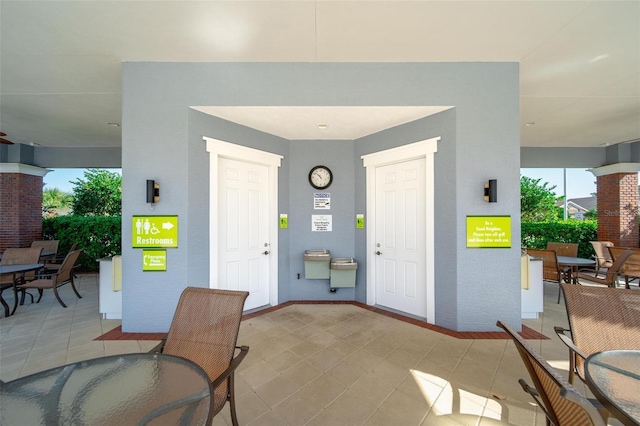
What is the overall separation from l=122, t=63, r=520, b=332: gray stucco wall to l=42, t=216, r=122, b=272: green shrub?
492 centimetres

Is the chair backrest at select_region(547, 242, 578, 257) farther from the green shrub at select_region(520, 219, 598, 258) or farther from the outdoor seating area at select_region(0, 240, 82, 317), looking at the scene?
the outdoor seating area at select_region(0, 240, 82, 317)

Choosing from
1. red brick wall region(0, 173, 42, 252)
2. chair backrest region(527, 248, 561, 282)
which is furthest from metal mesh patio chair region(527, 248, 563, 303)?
red brick wall region(0, 173, 42, 252)

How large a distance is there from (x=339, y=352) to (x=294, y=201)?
235cm

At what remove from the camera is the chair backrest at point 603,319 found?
160cm

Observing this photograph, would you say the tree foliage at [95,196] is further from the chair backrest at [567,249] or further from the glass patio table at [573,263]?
the chair backrest at [567,249]

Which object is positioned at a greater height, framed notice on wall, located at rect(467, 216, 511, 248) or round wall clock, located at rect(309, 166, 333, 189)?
round wall clock, located at rect(309, 166, 333, 189)

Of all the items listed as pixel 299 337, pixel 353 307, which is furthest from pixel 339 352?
pixel 353 307

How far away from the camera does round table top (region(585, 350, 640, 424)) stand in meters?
0.97

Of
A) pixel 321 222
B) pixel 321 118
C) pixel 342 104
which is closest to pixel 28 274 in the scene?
pixel 321 222

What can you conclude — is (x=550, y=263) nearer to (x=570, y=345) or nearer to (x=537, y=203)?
(x=570, y=345)

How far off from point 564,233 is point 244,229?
8.71 meters

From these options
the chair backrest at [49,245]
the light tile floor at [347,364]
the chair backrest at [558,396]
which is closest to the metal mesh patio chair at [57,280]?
the light tile floor at [347,364]

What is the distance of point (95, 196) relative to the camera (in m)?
8.70

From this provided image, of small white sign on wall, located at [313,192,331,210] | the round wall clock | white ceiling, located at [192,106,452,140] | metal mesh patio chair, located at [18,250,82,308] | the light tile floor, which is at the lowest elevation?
the light tile floor
